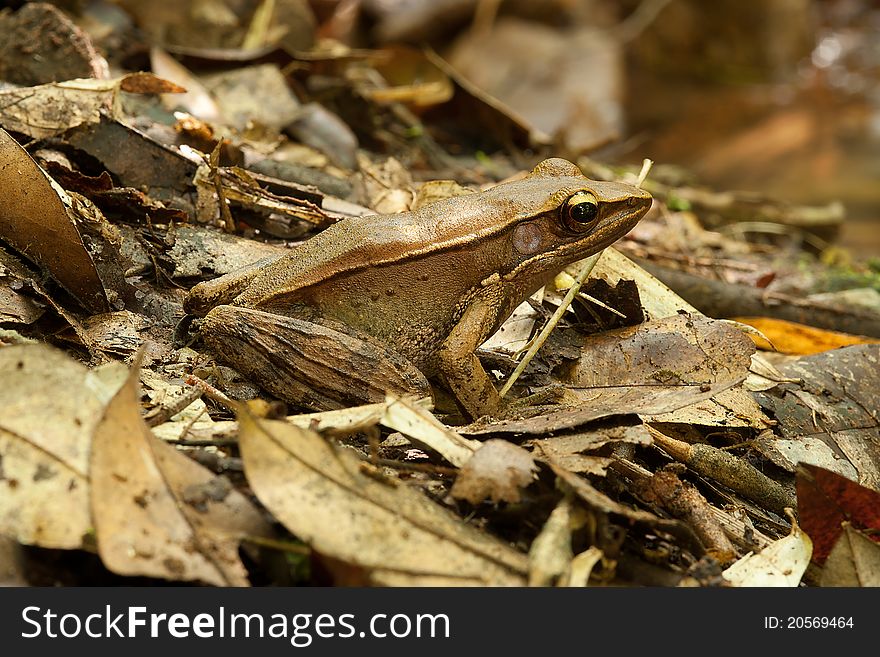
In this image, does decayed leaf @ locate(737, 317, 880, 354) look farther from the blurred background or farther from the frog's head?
the blurred background

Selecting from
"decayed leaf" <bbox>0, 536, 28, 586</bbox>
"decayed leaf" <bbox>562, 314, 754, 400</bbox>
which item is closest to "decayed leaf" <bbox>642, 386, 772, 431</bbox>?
"decayed leaf" <bbox>562, 314, 754, 400</bbox>

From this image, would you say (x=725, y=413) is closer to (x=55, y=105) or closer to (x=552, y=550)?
(x=552, y=550)

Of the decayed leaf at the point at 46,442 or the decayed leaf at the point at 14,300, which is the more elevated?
the decayed leaf at the point at 14,300

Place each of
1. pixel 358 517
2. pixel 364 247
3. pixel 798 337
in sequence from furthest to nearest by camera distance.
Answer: pixel 798 337
pixel 364 247
pixel 358 517

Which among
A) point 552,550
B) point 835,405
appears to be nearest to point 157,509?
point 552,550

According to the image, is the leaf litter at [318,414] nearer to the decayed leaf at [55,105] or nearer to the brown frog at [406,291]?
the decayed leaf at [55,105]

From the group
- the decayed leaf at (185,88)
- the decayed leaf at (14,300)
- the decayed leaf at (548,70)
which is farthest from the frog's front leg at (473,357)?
the decayed leaf at (548,70)
